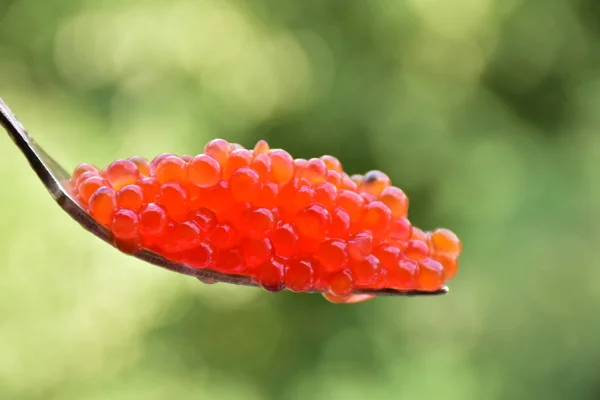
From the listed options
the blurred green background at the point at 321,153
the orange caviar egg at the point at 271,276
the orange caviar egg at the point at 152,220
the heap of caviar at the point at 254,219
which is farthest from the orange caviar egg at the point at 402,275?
the blurred green background at the point at 321,153

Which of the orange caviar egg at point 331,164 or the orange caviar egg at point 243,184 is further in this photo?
the orange caviar egg at point 331,164

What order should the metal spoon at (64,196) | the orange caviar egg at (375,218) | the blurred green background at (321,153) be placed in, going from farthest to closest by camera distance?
the blurred green background at (321,153) → the orange caviar egg at (375,218) → the metal spoon at (64,196)

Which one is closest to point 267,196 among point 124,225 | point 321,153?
point 124,225

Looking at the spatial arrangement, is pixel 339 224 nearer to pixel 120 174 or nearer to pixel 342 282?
pixel 342 282

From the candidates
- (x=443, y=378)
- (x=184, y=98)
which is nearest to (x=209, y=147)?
(x=184, y=98)

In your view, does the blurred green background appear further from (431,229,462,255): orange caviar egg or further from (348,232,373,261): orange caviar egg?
(348,232,373,261): orange caviar egg

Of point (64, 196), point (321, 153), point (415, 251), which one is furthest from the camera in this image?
Result: point (321, 153)

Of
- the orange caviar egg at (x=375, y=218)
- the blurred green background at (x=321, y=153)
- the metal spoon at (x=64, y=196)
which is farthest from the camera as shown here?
the blurred green background at (x=321, y=153)

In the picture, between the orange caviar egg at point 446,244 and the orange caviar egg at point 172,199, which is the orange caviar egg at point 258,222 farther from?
the orange caviar egg at point 446,244
